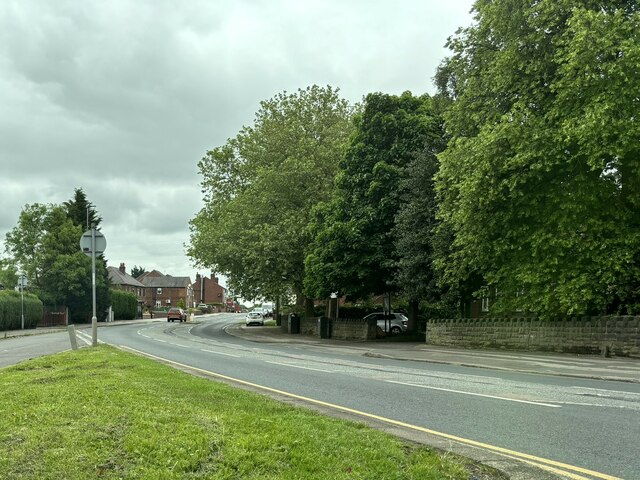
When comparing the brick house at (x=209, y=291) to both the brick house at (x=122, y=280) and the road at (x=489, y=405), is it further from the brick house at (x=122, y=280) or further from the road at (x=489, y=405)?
the road at (x=489, y=405)

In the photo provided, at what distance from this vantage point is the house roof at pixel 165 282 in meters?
147

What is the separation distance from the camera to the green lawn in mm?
4703

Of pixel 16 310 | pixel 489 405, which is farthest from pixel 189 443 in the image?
pixel 16 310

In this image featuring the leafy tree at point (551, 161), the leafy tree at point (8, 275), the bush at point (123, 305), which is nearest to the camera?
the leafy tree at point (551, 161)

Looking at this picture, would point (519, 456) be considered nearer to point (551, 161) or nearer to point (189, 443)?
point (189, 443)

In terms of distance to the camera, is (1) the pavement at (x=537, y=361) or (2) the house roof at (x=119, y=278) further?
(2) the house roof at (x=119, y=278)

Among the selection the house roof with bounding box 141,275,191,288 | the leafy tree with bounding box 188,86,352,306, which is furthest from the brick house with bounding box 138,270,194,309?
the leafy tree with bounding box 188,86,352,306

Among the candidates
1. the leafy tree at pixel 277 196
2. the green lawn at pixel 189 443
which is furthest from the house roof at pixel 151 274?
the green lawn at pixel 189 443

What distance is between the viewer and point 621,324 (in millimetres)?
18547

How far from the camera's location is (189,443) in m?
5.27

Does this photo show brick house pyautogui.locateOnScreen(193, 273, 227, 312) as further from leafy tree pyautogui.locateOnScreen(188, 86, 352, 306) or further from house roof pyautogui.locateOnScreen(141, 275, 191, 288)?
leafy tree pyautogui.locateOnScreen(188, 86, 352, 306)

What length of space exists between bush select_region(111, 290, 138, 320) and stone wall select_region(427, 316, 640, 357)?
184ft

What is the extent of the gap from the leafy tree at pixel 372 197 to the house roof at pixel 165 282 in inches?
4738

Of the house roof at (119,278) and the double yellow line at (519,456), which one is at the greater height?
the house roof at (119,278)
